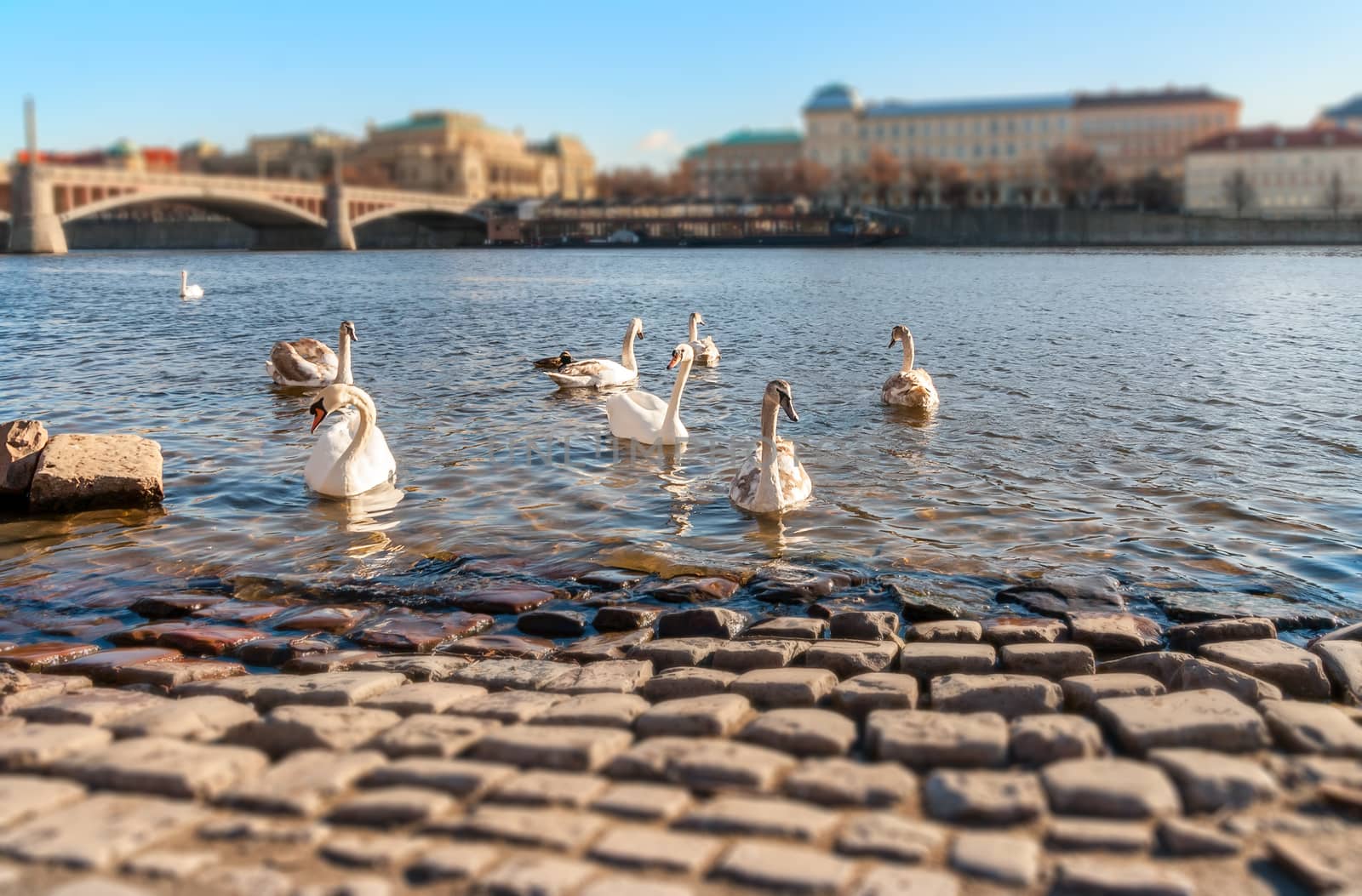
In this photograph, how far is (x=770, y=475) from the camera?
24.6 feet

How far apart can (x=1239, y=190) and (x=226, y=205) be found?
68.2 metres

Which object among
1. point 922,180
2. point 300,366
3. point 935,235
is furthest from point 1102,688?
point 922,180

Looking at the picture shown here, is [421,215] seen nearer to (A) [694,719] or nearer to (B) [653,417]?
(B) [653,417]

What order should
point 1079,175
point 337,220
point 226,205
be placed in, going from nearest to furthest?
point 226,205
point 337,220
point 1079,175

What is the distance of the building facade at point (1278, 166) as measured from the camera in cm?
9500

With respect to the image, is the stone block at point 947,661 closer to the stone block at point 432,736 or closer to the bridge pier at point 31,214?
the stone block at point 432,736

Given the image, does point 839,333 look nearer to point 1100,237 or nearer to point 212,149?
point 1100,237

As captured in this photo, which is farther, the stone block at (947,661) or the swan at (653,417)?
the swan at (653,417)

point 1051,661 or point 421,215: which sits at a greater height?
point 421,215

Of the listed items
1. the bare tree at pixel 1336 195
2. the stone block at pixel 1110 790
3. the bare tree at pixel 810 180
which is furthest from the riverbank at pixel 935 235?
the stone block at pixel 1110 790

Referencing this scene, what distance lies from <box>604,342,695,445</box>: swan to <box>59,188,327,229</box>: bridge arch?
50.0 metres

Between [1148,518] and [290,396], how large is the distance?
933 cm

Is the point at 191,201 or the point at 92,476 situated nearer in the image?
the point at 92,476

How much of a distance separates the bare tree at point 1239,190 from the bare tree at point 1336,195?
525 centimetres
